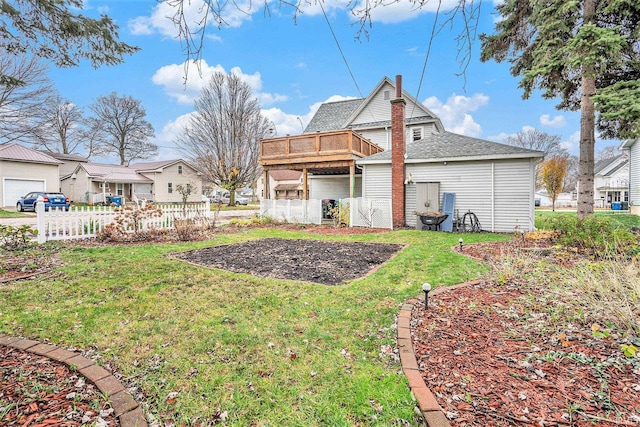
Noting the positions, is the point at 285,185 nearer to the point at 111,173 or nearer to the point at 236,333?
the point at 111,173

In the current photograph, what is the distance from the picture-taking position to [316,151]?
545 inches

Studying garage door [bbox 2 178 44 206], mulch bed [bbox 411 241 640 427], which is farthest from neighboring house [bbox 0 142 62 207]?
mulch bed [bbox 411 241 640 427]

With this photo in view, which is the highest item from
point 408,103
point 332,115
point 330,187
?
point 332,115

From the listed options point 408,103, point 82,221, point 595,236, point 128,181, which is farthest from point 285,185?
point 595,236

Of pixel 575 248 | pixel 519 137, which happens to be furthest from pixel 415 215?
pixel 519 137

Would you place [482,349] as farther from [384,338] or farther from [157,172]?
[157,172]

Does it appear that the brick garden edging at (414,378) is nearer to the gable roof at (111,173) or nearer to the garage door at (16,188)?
the garage door at (16,188)

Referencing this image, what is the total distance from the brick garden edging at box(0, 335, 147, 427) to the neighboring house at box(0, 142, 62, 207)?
26443 mm

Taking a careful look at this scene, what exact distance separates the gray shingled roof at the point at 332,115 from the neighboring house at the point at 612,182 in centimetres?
3099

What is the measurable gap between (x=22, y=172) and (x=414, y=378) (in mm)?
30069

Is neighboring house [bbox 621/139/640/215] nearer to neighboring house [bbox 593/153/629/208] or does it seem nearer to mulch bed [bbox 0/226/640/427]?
neighboring house [bbox 593/153/629/208]

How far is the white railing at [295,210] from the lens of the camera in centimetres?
1398

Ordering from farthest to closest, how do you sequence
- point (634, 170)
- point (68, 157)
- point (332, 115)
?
point (68, 157) → point (332, 115) → point (634, 170)

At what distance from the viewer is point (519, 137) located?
4431 centimetres
